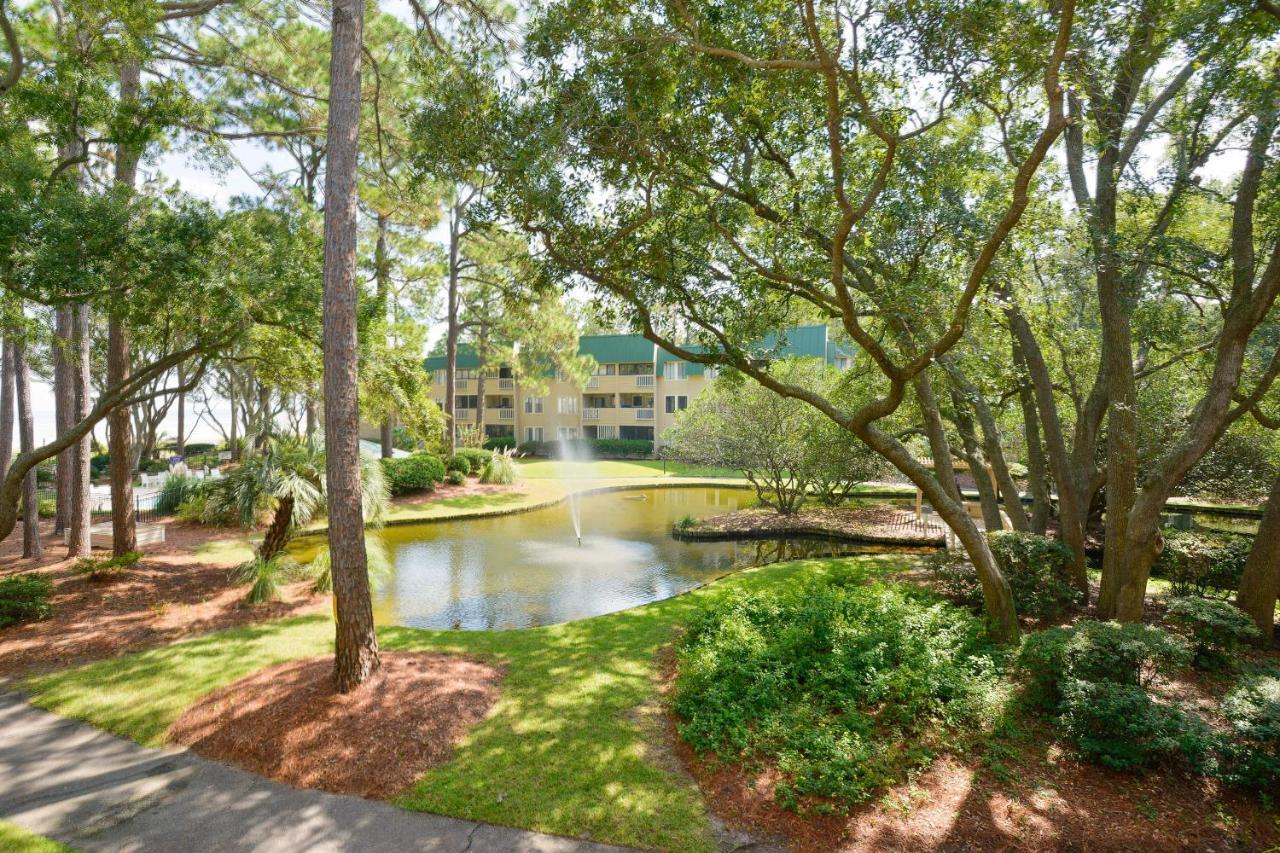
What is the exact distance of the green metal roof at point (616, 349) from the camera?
38.9 metres

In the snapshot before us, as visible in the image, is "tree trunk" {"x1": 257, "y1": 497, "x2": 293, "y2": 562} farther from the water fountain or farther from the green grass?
the green grass

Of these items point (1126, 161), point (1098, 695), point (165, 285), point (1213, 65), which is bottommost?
point (1098, 695)

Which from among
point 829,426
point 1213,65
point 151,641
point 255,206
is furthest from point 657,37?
point 829,426

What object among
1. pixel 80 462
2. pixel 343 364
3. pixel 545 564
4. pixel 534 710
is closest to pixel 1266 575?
pixel 534 710

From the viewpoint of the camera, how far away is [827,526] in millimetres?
17891

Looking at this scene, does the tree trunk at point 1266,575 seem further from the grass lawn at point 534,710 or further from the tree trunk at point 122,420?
the tree trunk at point 122,420

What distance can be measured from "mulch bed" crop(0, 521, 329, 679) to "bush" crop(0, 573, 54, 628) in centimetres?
13

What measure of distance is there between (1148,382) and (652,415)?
1143 inches

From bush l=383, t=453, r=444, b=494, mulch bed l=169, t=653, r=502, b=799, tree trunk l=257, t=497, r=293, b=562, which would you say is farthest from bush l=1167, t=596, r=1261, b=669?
bush l=383, t=453, r=444, b=494

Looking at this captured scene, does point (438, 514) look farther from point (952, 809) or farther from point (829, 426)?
point (952, 809)

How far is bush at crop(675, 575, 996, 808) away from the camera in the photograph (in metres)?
5.04

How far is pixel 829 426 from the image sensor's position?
54.1ft

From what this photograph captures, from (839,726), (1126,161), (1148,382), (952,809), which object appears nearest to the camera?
(952,809)

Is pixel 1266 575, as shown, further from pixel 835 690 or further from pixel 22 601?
pixel 22 601
